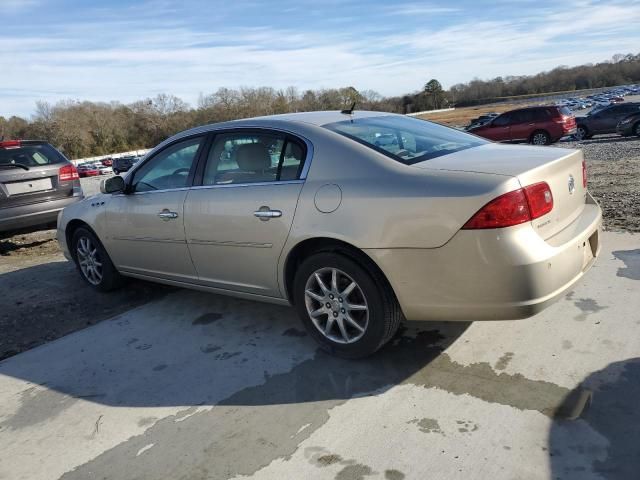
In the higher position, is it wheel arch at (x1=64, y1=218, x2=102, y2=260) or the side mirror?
the side mirror

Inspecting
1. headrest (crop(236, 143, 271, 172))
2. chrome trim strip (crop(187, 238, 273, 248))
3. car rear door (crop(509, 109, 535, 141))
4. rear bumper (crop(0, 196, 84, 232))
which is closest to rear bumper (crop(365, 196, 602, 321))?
chrome trim strip (crop(187, 238, 273, 248))

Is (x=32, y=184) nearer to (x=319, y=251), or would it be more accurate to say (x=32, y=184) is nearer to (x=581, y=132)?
(x=319, y=251)

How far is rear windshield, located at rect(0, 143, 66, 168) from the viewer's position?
286 inches

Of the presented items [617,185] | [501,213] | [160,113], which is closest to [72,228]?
[501,213]

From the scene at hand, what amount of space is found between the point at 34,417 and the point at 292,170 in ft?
7.12

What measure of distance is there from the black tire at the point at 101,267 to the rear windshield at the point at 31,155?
267cm

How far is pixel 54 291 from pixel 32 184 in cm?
254

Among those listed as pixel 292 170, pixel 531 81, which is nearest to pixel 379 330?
pixel 292 170

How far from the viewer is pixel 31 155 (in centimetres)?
747

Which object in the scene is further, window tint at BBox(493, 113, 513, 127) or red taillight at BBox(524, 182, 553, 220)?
window tint at BBox(493, 113, 513, 127)

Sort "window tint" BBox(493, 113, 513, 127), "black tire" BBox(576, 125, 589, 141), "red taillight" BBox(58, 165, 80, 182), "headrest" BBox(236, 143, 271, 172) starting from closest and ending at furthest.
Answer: "headrest" BBox(236, 143, 271, 172)
"red taillight" BBox(58, 165, 80, 182)
"window tint" BBox(493, 113, 513, 127)
"black tire" BBox(576, 125, 589, 141)

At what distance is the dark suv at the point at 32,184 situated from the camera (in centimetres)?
702

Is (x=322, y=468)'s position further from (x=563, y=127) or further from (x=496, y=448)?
(x=563, y=127)

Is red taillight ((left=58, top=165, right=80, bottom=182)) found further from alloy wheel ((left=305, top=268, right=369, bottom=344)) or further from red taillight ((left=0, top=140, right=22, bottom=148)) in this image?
alloy wheel ((left=305, top=268, right=369, bottom=344))
